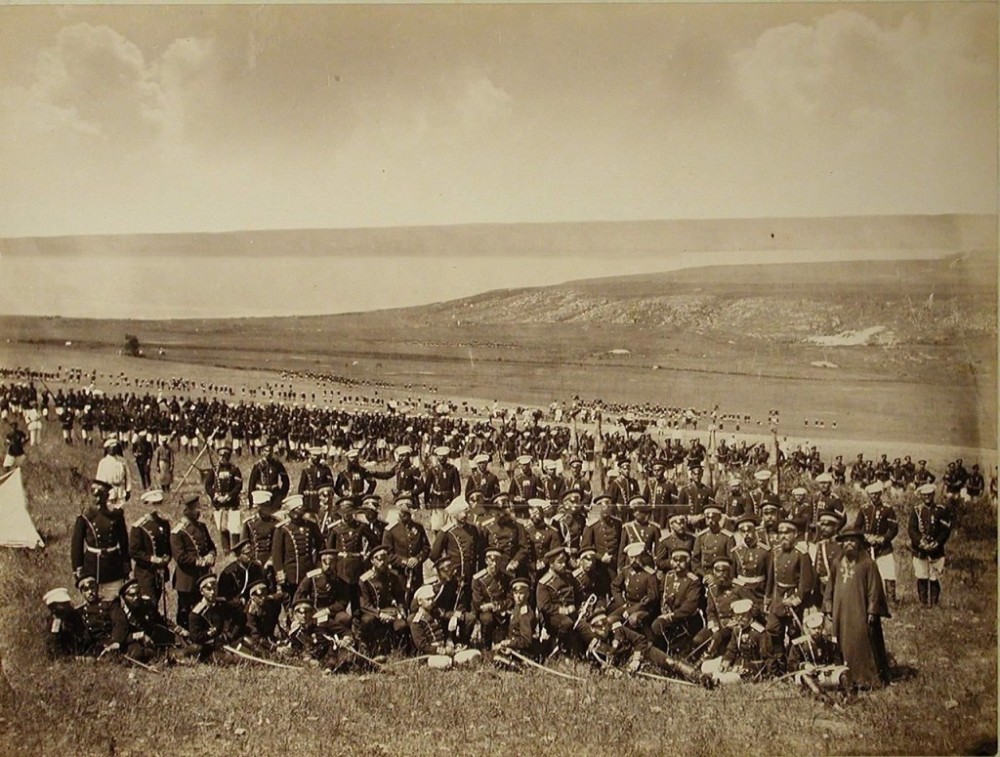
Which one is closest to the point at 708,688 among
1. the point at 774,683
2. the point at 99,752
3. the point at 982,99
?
the point at 774,683

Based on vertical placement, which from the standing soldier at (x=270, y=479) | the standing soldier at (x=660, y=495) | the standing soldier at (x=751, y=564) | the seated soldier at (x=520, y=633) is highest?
the standing soldier at (x=270, y=479)

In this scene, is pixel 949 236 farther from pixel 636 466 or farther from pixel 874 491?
pixel 636 466

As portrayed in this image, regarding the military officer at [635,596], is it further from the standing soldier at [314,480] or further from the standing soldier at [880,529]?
the standing soldier at [314,480]

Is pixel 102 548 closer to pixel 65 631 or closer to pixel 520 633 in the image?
pixel 65 631

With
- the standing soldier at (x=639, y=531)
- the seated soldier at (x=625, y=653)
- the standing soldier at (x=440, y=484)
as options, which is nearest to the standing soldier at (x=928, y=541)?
the seated soldier at (x=625, y=653)

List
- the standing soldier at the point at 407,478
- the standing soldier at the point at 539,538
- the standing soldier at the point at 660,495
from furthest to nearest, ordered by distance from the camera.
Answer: the standing soldier at the point at 407,478, the standing soldier at the point at 660,495, the standing soldier at the point at 539,538

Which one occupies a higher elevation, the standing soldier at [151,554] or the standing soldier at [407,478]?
the standing soldier at [407,478]
